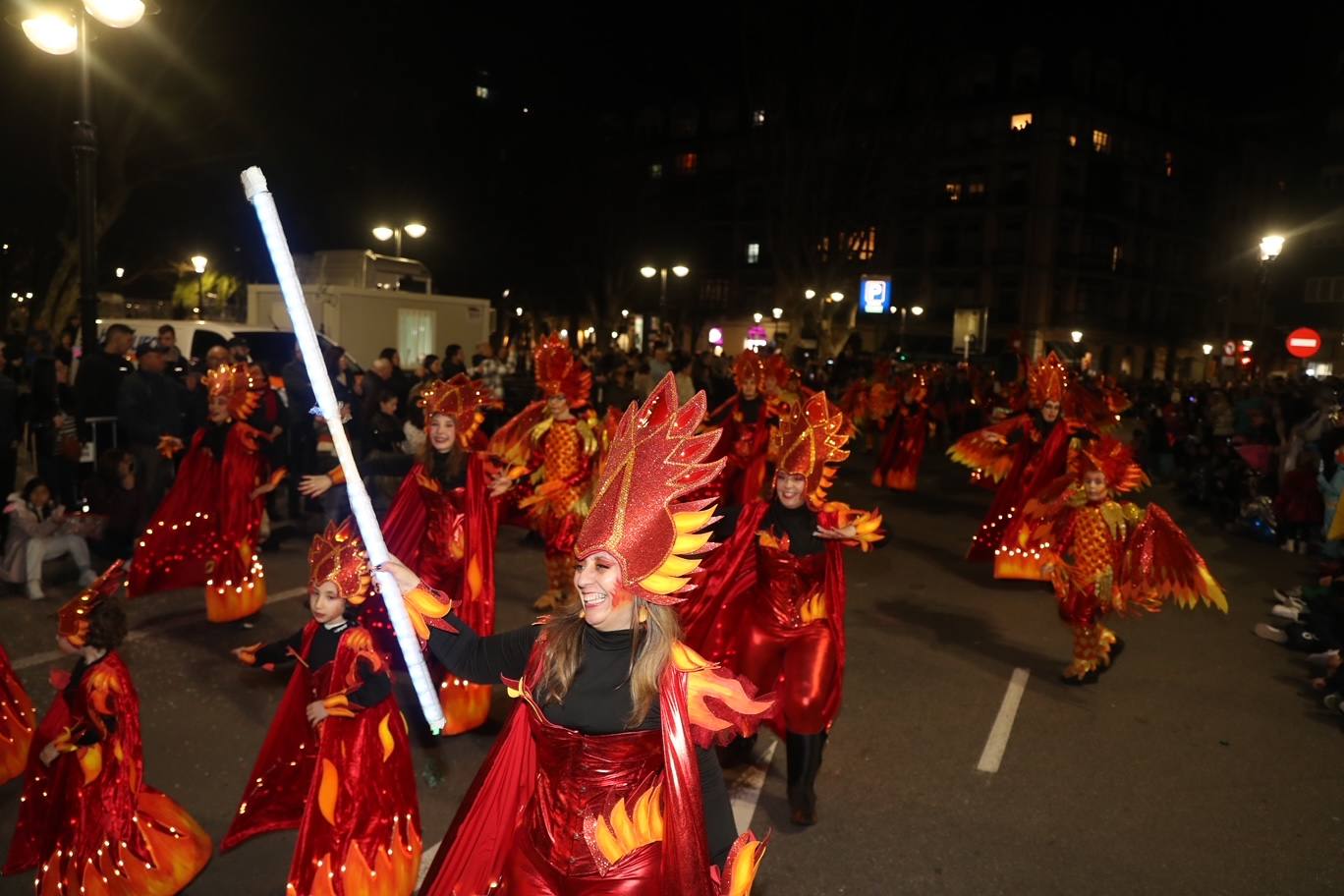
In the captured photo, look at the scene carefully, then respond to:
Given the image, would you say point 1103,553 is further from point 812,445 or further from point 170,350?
point 170,350

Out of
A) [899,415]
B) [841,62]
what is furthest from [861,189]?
[899,415]

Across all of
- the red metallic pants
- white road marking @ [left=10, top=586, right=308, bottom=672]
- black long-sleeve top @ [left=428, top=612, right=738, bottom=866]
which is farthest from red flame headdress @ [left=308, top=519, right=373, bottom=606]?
white road marking @ [left=10, top=586, right=308, bottom=672]

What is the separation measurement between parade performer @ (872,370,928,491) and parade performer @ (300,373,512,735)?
1061 centimetres

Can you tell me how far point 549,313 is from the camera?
171 ft

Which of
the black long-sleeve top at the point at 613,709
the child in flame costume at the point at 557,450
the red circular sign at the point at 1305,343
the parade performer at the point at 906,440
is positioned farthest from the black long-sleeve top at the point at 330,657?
the red circular sign at the point at 1305,343

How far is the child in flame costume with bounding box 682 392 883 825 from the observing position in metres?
4.79

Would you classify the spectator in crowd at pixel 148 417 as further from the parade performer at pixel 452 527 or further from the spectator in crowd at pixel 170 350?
the parade performer at pixel 452 527

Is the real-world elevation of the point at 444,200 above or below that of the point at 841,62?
below

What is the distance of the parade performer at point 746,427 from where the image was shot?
33.1ft

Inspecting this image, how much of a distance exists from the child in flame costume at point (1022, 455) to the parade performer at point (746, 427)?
1929 millimetres

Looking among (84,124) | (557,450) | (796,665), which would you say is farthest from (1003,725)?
(84,124)

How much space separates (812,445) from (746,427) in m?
6.02

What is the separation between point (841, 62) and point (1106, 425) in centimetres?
2427

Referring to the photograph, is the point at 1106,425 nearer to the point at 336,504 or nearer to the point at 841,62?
the point at 336,504
